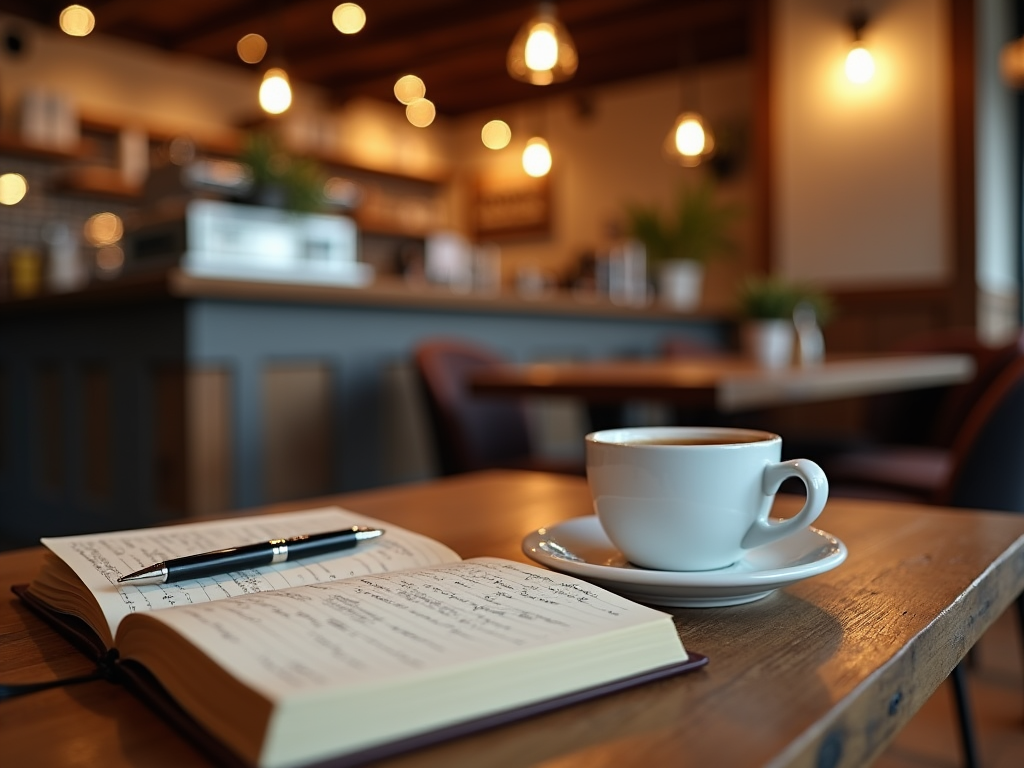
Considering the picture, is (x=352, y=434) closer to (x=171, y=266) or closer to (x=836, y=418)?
(x=171, y=266)

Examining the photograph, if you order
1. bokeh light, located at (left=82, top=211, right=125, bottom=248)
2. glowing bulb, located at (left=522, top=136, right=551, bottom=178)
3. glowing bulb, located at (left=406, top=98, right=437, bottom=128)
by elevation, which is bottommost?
bokeh light, located at (left=82, top=211, right=125, bottom=248)

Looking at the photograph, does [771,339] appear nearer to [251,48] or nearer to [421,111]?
[251,48]

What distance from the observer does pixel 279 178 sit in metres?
2.75

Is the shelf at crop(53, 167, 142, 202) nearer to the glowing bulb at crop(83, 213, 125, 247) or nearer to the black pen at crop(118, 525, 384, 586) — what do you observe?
the glowing bulb at crop(83, 213, 125, 247)

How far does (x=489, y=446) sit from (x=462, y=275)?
286 centimetres

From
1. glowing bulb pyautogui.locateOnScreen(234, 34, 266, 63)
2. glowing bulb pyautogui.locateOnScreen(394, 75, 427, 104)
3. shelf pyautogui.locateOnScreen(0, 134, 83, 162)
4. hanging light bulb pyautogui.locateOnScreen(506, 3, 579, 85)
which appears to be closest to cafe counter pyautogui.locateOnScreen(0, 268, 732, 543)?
hanging light bulb pyautogui.locateOnScreen(506, 3, 579, 85)

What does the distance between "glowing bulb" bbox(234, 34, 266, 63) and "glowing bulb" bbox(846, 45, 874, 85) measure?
3.39 meters

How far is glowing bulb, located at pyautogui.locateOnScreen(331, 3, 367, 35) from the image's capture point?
482cm

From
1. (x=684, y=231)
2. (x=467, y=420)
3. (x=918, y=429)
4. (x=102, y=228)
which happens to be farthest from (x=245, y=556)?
(x=102, y=228)

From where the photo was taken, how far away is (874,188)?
4.54m

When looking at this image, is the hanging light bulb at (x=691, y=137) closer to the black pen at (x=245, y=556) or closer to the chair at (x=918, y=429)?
the chair at (x=918, y=429)

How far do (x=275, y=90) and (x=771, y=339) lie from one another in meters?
2.55

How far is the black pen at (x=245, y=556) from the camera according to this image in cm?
54

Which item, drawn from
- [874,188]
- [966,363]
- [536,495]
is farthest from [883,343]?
[536,495]
